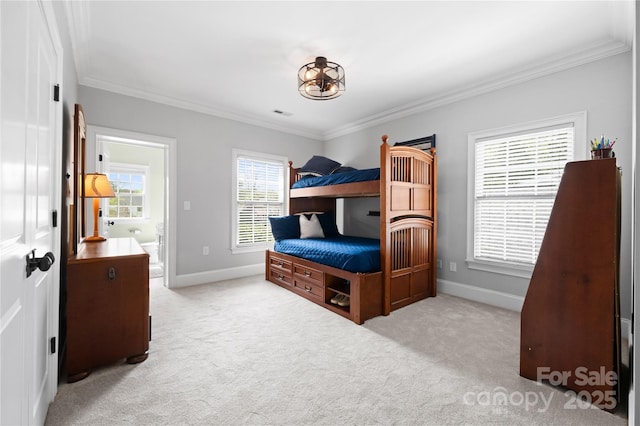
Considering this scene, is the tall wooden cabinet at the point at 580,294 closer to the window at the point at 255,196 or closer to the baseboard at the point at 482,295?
the baseboard at the point at 482,295

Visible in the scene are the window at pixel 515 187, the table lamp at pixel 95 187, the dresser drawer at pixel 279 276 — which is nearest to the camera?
the table lamp at pixel 95 187

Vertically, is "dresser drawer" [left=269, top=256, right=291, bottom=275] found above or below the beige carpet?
above

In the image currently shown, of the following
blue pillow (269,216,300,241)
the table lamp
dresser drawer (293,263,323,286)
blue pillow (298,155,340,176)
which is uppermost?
blue pillow (298,155,340,176)

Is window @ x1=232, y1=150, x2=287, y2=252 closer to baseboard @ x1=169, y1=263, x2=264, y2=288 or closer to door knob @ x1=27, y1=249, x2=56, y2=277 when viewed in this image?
baseboard @ x1=169, y1=263, x2=264, y2=288

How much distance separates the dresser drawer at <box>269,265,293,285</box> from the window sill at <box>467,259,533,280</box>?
7.42 ft

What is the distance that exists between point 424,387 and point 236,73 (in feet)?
11.0

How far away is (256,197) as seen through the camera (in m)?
4.72

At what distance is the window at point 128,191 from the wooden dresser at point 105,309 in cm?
491

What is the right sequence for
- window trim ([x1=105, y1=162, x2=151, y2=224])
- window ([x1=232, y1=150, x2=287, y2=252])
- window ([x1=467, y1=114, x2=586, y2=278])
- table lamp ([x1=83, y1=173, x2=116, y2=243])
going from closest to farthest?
table lamp ([x1=83, y1=173, x2=116, y2=243]) < window ([x1=467, y1=114, x2=586, y2=278]) < window ([x1=232, y1=150, x2=287, y2=252]) < window trim ([x1=105, y1=162, x2=151, y2=224])

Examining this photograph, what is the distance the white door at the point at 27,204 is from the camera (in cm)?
91

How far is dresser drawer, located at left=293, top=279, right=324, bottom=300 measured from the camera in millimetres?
3211

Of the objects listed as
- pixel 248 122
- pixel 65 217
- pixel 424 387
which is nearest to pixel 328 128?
pixel 248 122

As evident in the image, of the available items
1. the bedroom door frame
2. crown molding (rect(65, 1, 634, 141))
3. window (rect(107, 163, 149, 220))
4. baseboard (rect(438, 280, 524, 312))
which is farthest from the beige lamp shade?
window (rect(107, 163, 149, 220))

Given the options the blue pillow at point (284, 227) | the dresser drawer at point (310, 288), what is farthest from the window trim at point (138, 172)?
the dresser drawer at point (310, 288)
